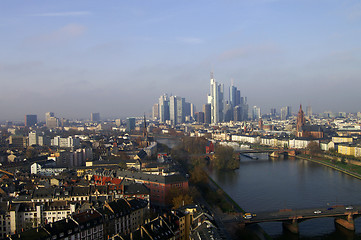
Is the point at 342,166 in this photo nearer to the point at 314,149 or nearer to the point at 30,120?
the point at 314,149

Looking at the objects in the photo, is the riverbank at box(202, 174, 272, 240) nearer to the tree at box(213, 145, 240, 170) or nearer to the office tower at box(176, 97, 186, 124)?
the tree at box(213, 145, 240, 170)

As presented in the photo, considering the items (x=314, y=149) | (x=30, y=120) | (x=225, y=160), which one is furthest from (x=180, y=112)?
(x=225, y=160)

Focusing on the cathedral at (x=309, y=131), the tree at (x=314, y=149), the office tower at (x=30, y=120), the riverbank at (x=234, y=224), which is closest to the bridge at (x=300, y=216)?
the riverbank at (x=234, y=224)

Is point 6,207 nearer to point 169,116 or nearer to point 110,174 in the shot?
point 110,174

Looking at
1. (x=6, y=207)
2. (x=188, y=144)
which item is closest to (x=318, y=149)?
(x=188, y=144)

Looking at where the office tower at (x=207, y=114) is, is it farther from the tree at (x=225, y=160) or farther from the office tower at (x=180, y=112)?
the tree at (x=225, y=160)

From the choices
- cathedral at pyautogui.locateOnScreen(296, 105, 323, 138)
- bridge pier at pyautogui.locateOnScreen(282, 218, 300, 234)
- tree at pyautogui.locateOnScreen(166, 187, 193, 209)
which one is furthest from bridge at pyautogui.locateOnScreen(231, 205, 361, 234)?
cathedral at pyautogui.locateOnScreen(296, 105, 323, 138)
